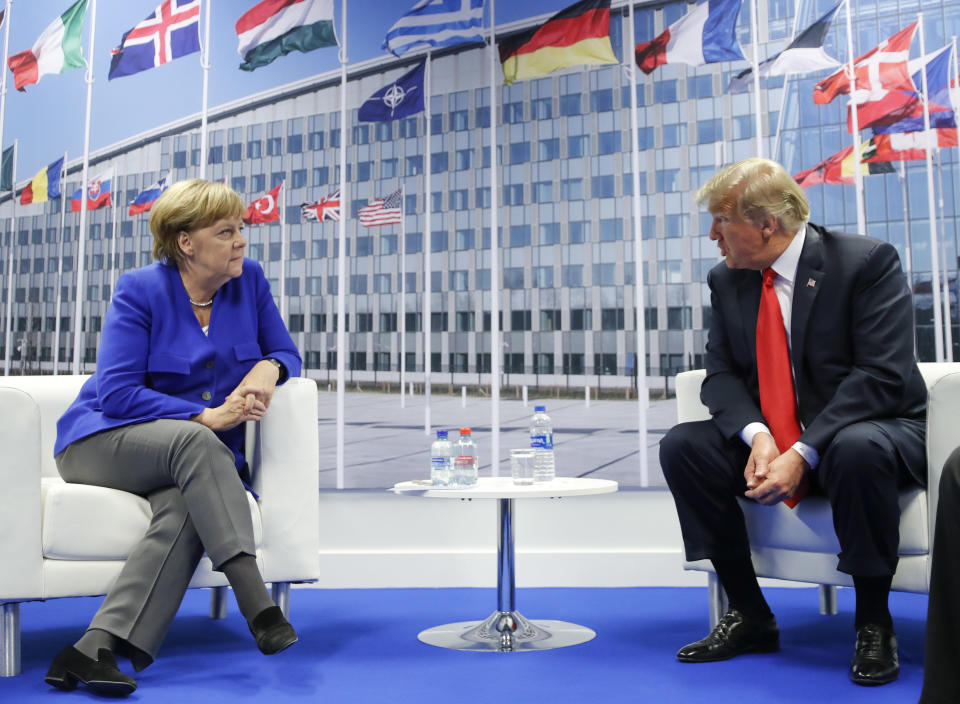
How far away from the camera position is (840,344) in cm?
200

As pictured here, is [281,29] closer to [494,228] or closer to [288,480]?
[494,228]

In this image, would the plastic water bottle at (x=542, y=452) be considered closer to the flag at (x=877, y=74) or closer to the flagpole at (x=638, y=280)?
the flagpole at (x=638, y=280)

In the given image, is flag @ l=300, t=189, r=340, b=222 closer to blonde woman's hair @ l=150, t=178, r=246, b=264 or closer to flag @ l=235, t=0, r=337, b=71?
flag @ l=235, t=0, r=337, b=71

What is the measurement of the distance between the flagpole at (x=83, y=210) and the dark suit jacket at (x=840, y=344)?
3.05 meters

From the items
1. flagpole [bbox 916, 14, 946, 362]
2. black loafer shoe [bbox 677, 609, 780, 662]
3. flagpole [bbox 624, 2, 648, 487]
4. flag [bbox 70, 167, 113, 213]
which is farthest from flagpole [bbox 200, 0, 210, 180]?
flagpole [bbox 916, 14, 946, 362]

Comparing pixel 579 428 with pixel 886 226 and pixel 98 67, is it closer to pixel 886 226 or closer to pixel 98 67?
pixel 886 226

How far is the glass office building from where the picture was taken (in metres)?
3.52

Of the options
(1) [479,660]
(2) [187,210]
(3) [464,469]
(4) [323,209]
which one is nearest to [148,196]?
(4) [323,209]

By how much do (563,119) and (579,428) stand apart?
1.31 metres

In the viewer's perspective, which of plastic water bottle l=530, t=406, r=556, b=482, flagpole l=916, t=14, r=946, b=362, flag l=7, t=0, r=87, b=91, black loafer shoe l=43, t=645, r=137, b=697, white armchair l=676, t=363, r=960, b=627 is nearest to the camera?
black loafer shoe l=43, t=645, r=137, b=697

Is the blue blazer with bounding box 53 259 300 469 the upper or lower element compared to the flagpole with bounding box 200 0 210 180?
lower

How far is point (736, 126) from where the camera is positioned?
353 centimetres

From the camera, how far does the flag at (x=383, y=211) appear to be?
147 inches

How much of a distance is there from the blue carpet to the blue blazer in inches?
20.5
